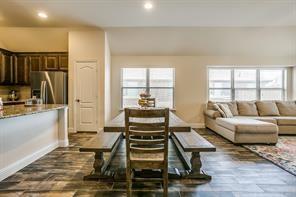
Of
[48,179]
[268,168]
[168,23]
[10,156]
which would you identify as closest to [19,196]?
[48,179]

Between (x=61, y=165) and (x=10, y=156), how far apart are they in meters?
0.71

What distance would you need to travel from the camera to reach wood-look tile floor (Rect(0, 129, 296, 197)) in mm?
2564

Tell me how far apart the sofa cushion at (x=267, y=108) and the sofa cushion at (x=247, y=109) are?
5.6 inches

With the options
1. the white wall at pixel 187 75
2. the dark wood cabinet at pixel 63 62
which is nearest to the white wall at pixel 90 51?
the dark wood cabinet at pixel 63 62

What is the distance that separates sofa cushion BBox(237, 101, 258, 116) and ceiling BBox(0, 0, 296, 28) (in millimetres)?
2262

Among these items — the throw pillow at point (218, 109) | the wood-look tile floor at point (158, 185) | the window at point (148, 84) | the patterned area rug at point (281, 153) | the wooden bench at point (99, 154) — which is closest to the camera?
the wood-look tile floor at point (158, 185)

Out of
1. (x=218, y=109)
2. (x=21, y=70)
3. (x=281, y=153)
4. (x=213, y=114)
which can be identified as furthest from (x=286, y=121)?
(x=21, y=70)

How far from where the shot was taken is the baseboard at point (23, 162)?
299 centimetres

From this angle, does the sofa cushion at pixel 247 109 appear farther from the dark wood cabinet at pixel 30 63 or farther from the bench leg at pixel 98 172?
the dark wood cabinet at pixel 30 63

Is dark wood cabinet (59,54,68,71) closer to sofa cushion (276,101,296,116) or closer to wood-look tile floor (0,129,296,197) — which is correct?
wood-look tile floor (0,129,296,197)

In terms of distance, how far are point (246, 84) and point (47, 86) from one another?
6.14 meters

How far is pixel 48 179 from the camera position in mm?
2943

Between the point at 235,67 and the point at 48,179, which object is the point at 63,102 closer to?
the point at 48,179

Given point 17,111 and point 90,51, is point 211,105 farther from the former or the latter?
point 17,111
